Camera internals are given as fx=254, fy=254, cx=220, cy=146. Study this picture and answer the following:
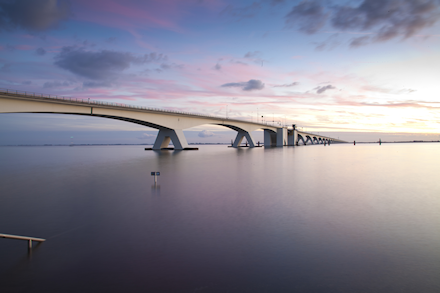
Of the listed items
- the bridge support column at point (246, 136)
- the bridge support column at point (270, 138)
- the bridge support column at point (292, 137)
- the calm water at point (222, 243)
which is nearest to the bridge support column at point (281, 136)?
the bridge support column at point (270, 138)

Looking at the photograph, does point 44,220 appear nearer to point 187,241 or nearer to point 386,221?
point 187,241

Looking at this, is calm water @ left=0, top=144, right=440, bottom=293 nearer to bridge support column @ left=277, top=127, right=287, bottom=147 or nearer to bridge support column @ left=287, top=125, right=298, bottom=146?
bridge support column @ left=277, top=127, right=287, bottom=147

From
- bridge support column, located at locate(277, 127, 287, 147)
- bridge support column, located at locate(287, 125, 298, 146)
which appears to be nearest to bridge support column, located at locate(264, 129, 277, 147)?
bridge support column, located at locate(277, 127, 287, 147)

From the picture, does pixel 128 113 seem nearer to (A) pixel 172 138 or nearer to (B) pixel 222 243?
(A) pixel 172 138

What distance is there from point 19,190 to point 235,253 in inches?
513

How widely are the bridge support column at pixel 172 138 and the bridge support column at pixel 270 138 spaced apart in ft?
182

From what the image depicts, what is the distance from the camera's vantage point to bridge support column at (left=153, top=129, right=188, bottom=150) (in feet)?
188

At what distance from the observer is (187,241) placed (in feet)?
20.0

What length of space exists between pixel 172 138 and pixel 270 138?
60003mm

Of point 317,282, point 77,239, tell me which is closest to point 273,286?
point 317,282

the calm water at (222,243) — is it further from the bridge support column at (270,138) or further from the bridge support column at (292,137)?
the bridge support column at (292,137)

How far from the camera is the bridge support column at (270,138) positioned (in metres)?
108

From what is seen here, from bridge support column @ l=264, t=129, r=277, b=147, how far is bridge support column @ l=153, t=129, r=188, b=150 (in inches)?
2187

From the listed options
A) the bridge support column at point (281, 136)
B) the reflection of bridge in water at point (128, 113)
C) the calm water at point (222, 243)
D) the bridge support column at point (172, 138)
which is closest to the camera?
the calm water at point (222, 243)
